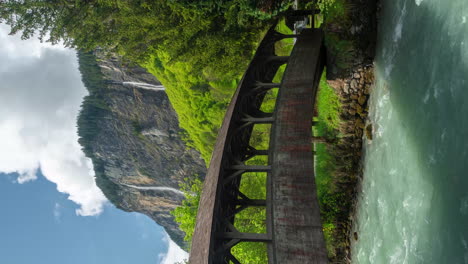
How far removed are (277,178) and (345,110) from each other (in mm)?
6593

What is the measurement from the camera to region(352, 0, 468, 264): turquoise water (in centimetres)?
986

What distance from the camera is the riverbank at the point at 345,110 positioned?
51.2 ft

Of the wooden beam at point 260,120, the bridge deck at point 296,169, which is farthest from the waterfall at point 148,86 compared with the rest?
the wooden beam at point 260,120

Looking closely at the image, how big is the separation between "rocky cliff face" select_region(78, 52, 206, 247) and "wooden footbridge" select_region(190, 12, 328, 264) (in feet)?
85.1

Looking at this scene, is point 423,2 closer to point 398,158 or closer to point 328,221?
point 398,158

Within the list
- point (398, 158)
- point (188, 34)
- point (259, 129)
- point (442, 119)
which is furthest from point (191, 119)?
point (442, 119)

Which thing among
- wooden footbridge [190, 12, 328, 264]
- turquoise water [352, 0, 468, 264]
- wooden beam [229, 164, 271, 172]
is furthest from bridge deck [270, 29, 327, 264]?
turquoise water [352, 0, 468, 264]

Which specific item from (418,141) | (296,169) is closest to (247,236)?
(296,169)

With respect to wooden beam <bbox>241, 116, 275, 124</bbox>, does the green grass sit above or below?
below

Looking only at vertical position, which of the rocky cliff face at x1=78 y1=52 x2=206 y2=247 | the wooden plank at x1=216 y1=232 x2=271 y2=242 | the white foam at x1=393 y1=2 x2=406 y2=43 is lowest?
the rocky cliff face at x1=78 y1=52 x2=206 y2=247

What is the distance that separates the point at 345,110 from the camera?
17281 mm

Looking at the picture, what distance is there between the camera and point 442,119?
10.6 meters

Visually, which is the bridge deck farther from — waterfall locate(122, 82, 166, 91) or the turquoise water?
waterfall locate(122, 82, 166, 91)

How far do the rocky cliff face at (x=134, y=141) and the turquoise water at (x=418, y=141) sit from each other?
2825cm
